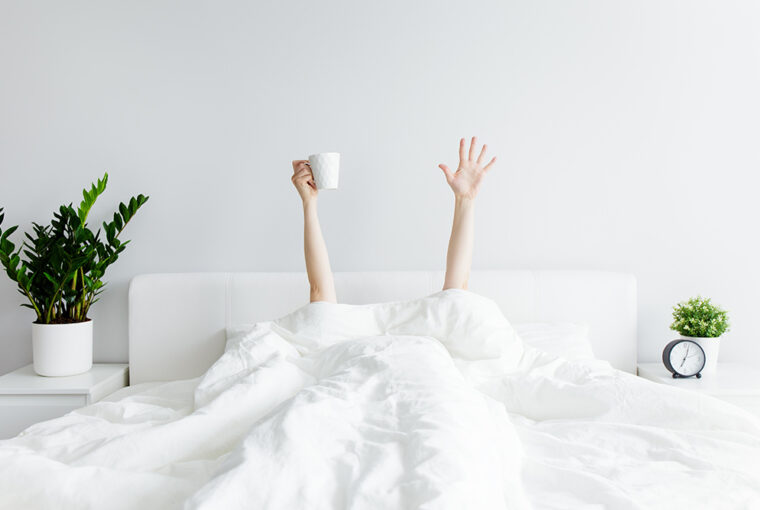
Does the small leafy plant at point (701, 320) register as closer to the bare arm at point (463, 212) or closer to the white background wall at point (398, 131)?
the white background wall at point (398, 131)

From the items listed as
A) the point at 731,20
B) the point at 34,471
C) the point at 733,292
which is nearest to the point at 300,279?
the point at 34,471

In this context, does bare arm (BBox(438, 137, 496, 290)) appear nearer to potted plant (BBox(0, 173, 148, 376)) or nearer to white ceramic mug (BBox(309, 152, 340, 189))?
white ceramic mug (BBox(309, 152, 340, 189))

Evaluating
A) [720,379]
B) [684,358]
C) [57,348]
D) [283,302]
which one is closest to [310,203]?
[283,302]

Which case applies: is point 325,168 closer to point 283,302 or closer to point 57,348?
point 283,302

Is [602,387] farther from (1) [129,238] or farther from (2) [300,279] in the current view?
(1) [129,238]

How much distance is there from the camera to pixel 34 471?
100 centimetres

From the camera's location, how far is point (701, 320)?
232 cm

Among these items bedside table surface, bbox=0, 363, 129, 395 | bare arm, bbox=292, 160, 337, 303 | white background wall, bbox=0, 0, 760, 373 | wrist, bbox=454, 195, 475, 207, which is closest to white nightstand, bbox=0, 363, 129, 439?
bedside table surface, bbox=0, 363, 129, 395

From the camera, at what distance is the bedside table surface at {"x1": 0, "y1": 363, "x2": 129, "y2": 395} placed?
212 centimetres

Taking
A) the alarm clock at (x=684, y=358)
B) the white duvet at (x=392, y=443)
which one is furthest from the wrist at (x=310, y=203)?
the alarm clock at (x=684, y=358)

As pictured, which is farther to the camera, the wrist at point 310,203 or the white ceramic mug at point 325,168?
the wrist at point 310,203

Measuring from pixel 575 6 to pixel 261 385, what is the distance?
2.08m

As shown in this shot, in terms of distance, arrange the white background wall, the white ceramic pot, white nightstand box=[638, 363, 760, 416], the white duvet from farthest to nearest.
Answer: the white background wall → the white ceramic pot → white nightstand box=[638, 363, 760, 416] → the white duvet

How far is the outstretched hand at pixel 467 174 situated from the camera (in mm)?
2340
